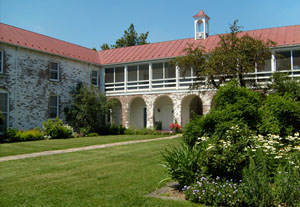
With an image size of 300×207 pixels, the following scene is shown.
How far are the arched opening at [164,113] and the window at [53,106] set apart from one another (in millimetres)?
8448

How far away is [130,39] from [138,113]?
19538 mm

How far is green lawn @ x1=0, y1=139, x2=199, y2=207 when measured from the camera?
4860 millimetres

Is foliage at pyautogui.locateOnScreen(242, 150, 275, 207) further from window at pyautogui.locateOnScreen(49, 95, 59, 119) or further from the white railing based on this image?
window at pyautogui.locateOnScreen(49, 95, 59, 119)

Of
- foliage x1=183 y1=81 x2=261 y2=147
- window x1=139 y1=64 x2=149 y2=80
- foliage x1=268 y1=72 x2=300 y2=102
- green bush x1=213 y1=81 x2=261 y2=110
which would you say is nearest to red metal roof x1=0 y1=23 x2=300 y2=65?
window x1=139 y1=64 x2=149 y2=80

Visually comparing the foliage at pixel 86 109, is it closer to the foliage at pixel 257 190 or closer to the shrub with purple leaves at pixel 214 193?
the shrub with purple leaves at pixel 214 193

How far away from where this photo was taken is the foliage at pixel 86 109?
21.8 m

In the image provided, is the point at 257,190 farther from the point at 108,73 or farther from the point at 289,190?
the point at 108,73

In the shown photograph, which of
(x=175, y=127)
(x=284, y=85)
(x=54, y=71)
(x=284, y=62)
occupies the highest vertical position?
(x=284, y=62)

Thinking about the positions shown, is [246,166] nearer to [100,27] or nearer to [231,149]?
[231,149]

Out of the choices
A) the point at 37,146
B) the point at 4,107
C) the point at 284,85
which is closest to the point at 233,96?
the point at 37,146

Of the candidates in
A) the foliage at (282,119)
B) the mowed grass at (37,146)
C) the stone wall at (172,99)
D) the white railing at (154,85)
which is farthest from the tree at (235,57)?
the foliage at (282,119)

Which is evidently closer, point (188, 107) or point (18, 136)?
point (18, 136)

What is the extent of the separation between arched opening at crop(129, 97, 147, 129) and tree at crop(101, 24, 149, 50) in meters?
18.3

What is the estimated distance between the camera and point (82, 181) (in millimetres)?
6324
